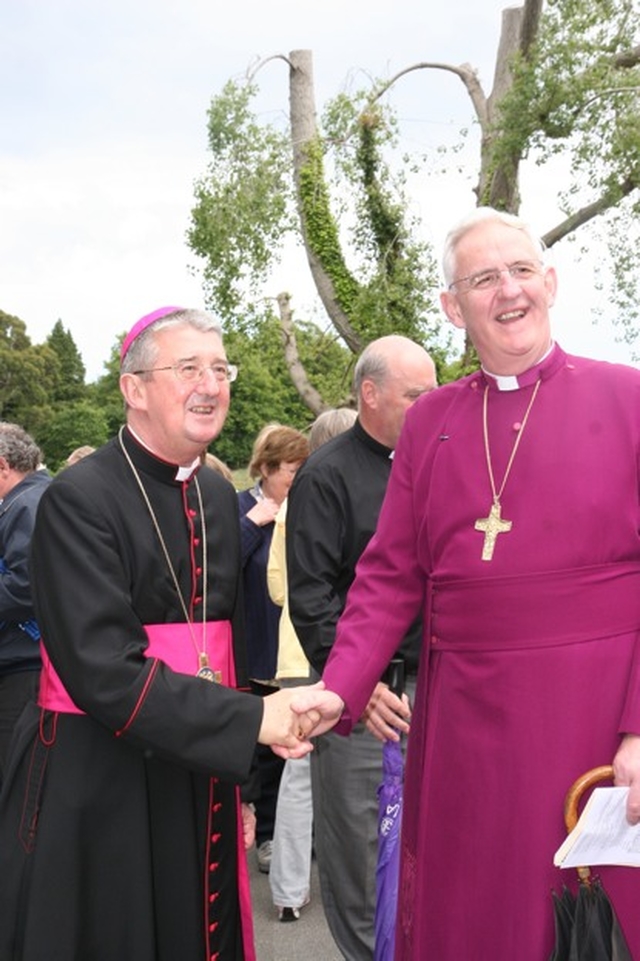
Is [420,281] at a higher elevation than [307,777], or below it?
higher

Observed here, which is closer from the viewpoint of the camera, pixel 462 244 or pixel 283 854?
pixel 462 244

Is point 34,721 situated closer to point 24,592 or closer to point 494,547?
point 494,547

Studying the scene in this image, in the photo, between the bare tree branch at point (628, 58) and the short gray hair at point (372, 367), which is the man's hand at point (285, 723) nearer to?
the short gray hair at point (372, 367)

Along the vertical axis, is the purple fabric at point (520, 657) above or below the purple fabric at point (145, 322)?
below

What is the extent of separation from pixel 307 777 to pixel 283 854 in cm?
40

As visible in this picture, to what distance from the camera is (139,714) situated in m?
2.58

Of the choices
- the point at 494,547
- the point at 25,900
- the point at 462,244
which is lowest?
the point at 25,900

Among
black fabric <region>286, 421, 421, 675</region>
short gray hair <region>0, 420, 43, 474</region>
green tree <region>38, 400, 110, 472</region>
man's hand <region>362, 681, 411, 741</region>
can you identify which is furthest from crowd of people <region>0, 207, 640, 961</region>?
green tree <region>38, 400, 110, 472</region>

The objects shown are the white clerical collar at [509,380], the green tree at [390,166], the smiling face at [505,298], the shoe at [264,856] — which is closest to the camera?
the smiling face at [505,298]

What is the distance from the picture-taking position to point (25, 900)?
8.80 ft

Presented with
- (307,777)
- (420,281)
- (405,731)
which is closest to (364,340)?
(420,281)

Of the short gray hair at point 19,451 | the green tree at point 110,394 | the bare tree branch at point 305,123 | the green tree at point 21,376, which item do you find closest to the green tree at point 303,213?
the bare tree branch at point 305,123

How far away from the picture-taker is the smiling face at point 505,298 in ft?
8.87

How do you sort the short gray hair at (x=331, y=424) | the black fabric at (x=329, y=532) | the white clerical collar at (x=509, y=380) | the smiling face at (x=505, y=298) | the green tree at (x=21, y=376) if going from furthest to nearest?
the green tree at (x=21, y=376)
the short gray hair at (x=331, y=424)
the black fabric at (x=329, y=532)
the white clerical collar at (x=509, y=380)
the smiling face at (x=505, y=298)
